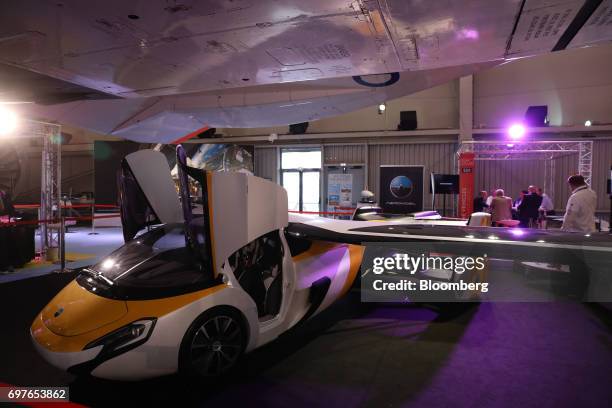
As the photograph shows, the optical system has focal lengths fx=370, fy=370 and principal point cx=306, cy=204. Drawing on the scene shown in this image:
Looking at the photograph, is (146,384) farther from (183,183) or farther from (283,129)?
(283,129)

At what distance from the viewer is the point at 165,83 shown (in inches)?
126

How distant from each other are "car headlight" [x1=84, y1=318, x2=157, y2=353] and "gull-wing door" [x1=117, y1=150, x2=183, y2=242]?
1.50 m

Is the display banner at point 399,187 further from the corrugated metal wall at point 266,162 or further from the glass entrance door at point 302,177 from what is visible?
the corrugated metal wall at point 266,162

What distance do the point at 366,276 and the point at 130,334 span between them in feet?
12.8

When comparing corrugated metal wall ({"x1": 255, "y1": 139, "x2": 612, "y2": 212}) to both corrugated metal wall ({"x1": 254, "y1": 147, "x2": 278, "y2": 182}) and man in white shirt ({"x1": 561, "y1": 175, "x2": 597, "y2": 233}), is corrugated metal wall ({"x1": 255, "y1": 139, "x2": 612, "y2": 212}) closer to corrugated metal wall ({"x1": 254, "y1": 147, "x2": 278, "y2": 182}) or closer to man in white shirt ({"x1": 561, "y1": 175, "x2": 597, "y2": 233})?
corrugated metal wall ({"x1": 254, "y1": 147, "x2": 278, "y2": 182})

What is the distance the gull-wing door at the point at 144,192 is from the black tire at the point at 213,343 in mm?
1414

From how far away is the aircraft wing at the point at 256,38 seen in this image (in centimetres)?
187

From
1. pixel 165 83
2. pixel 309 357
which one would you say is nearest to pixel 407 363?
pixel 309 357

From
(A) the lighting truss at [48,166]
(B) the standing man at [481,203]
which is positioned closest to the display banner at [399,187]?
(B) the standing man at [481,203]

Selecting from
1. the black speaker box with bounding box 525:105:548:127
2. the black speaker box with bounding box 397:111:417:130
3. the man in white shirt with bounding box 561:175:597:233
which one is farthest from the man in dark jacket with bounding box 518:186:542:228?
the black speaker box with bounding box 397:111:417:130

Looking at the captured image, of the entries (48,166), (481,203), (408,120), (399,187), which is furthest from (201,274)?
(408,120)

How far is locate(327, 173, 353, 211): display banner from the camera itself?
16391 millimetres

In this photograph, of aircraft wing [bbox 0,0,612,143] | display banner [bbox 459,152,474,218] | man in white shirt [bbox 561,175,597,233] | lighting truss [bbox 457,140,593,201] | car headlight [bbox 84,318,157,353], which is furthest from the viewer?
lighting truss [bbox 457,140,593,201]

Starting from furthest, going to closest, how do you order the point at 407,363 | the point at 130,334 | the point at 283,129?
the point at 283,129, the point at 407,363, the point at 130,334
